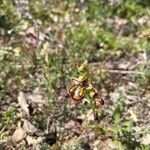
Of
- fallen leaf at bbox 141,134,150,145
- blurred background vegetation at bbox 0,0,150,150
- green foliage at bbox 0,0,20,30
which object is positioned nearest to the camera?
fallen leaf at bbox 141,134,150,145

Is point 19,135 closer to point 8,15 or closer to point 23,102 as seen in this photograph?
point 23,102

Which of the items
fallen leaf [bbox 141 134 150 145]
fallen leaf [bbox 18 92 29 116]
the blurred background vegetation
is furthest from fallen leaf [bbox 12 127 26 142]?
fallen leaf [bbox 141 134 150 145]

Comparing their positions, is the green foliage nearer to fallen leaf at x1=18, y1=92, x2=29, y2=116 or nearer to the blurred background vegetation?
the blurred background vegetation

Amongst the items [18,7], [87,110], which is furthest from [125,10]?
[87,110]

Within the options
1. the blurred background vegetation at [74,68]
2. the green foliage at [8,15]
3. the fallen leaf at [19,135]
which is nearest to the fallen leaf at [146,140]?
the blurred background vegetation at [74,68]

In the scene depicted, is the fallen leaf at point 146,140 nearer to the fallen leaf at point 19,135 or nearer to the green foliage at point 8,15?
the fallen leaf at point 19,135

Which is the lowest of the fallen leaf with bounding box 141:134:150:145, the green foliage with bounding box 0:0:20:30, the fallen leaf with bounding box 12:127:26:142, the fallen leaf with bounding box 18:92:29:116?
the fallen leaf with bounding box 141:134:150:145
